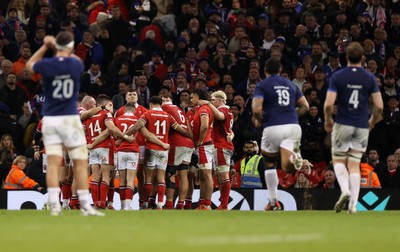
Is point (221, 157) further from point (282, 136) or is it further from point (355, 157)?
point (355, 157)

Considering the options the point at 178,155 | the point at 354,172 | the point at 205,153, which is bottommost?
the point at 178,155

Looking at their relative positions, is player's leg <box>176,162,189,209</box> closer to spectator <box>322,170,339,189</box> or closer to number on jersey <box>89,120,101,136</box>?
number on jersey <box>89,120,101,136</box>

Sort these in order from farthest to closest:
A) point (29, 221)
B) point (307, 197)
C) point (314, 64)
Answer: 1. point (314, 64)
2. point (307, 197)
3. point (29, 221)

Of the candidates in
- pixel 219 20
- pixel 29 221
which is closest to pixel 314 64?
pixel 219 20

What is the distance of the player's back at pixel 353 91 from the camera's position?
1717cm

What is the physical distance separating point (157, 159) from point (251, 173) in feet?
9.51

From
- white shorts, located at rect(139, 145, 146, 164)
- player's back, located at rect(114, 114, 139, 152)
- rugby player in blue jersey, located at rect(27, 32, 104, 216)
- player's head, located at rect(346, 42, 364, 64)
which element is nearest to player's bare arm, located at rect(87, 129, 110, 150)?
player's back, located at rect(114, 114, 139, 152)

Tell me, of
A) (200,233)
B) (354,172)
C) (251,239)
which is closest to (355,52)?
(354,172)

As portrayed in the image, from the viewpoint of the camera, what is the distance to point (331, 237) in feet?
41.0

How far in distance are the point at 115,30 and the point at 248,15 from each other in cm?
378

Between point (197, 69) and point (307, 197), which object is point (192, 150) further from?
point (197, 69)

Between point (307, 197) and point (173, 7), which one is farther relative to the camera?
point (173, 7)

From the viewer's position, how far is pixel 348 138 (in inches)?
682

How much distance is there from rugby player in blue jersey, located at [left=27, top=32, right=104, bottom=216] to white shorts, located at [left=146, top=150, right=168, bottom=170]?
697 cm
